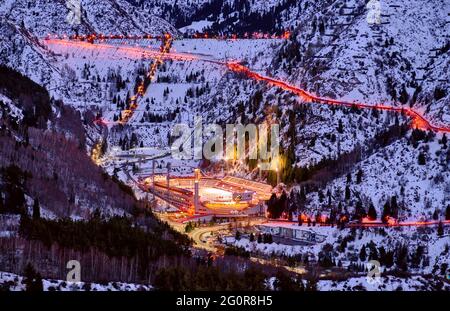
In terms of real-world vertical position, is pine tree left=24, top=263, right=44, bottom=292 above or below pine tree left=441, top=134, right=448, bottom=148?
below

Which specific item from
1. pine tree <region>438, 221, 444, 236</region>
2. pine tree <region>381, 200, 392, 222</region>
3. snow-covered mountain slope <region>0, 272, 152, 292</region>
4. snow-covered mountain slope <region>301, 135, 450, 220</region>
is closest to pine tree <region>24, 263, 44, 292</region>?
snow-covered mountain slope <region>0, 272, 152, 292</region>

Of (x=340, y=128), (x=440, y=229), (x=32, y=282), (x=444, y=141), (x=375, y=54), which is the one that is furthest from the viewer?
(x=375, y=54)

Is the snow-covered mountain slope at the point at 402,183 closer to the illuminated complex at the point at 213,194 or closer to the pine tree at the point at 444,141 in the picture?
the pine tree at the point at 444,141

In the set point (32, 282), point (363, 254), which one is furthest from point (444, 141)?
point (32, 282)

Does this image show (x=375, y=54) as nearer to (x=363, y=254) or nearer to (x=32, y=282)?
(x=363, y=254)

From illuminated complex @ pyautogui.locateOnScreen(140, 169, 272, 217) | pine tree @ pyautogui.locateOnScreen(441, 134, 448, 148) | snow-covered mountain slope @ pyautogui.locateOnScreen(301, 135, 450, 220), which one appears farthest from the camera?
illuminated complex @ pyautogui.locateOnScreen(140, 169, 272, 217)

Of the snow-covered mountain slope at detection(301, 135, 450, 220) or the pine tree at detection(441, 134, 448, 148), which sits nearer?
the snow-covered mountain slope at detection(301, 135, 450, 220)

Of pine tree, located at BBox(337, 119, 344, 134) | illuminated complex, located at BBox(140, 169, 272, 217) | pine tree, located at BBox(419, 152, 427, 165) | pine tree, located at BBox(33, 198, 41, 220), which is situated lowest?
pine tree, located at BBox(33, 198, 41, 220)

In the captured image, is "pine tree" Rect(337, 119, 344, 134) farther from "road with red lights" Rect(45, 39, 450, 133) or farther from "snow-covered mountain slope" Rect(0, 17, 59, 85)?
"snow-covered mountain slope" Rect(0, 17, 59, 85)

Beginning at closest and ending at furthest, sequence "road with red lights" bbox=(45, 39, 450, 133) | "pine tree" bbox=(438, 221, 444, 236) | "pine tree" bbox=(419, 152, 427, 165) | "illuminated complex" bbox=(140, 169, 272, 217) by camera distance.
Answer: "pine tree" bbox=(438, 221, 444, 236), "pine tree" bbox=(419, 152, 427, 165), "illuminated complex" bbox=(140, 169, 272, 217), "road with red lights" bbox=(45, 39, 450, 133)

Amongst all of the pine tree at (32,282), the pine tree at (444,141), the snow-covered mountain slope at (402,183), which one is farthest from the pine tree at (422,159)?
the pine tree at (32,282)
